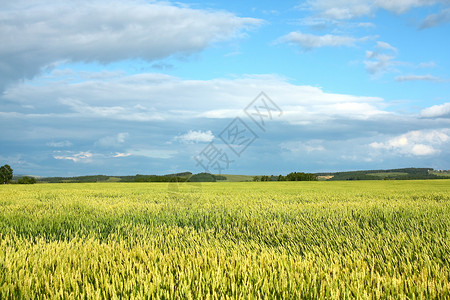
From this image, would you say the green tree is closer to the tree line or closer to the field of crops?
the tree line

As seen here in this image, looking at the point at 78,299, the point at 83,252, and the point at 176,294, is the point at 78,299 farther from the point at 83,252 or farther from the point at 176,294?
the point at 83,252

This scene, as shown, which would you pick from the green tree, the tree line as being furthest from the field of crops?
the green tree

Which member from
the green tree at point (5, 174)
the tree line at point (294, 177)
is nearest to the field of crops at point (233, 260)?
the tree line at point (294, 177)

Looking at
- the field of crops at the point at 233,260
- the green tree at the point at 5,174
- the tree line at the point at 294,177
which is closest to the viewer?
the field of crops at the point at 233,260

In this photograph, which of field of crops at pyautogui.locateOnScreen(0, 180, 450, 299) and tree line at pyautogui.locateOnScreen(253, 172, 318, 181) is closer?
field of crops at pyautogui.locateOnScreen(0, 180, 450, 299)

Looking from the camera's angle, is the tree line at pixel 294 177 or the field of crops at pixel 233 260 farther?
the tree line at pixel 294 177

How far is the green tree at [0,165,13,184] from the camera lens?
227ft

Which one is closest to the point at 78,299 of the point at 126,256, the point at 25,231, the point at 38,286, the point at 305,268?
the point at 38,286

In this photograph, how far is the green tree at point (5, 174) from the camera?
2721 inches

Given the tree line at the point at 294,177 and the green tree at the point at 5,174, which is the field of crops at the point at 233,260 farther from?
the green tree at the point at 5,174

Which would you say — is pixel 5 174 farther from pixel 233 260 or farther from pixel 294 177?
pixel 233 260

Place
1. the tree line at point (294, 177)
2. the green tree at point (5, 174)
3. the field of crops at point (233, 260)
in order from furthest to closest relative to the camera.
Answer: the green tree at point (5, 174) < the tree line at point (294, 177) < the field of crops at point (233, 260)

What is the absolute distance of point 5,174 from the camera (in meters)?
69.5

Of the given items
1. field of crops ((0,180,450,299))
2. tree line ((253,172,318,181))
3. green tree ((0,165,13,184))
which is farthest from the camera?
green tree ((0,165,13,184))
